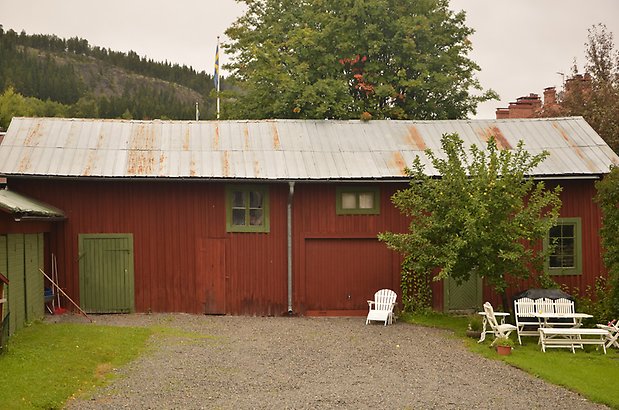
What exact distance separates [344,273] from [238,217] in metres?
3.00

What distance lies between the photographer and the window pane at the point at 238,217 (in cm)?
2044

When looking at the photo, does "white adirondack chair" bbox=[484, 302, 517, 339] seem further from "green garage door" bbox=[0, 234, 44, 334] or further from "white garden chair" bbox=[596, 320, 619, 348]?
"green garage door" bbox=[0, 234, 44, 334]

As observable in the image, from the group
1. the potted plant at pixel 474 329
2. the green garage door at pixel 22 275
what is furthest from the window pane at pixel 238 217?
the potted plant at pixel 474 329

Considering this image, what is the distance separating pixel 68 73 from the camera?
94.1 m

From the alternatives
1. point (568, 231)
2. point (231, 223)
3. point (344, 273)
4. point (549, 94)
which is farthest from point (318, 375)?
point (549, 94)

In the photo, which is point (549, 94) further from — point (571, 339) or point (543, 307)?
point (571, 339)

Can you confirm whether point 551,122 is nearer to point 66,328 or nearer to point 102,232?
point 102,232

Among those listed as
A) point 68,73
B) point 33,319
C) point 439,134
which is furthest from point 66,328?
point 68,73

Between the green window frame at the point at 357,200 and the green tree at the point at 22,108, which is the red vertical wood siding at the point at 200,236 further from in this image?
the green tree at the point at 22,108

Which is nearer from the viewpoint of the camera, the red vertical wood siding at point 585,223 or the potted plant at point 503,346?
the potted plant at point 503,346

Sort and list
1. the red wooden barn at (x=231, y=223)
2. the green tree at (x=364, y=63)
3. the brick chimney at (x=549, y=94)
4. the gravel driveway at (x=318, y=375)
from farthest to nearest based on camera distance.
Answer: the brick chimney at (x=549, y=94) → the green tree at (x=364, y=63) → the red wooden barn at (x=231, y=223) → the gravel driveway at (x=318, y=375)

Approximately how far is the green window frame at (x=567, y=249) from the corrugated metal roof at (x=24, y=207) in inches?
478

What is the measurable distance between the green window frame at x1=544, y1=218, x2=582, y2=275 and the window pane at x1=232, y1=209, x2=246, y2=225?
25.3ft

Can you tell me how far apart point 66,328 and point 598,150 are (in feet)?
46.4
